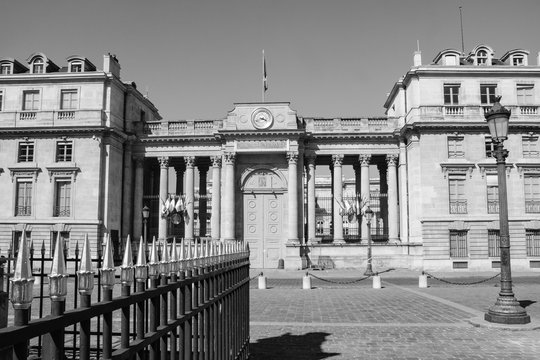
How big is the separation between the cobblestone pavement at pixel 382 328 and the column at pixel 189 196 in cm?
2089

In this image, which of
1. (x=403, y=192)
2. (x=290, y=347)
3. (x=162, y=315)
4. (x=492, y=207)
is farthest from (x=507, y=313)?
(x=403, y=192)

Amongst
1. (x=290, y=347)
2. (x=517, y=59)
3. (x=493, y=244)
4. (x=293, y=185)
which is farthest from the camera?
(x=517, y=59)

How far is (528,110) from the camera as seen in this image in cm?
3812

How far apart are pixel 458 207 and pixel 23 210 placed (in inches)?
1254

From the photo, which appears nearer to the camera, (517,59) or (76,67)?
(517,59)

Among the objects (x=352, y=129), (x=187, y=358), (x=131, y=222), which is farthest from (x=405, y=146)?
(x=187, y=358)

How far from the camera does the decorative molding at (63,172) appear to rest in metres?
39.3

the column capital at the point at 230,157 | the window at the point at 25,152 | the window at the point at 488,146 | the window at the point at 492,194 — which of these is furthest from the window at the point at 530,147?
the window at the point at 25,152

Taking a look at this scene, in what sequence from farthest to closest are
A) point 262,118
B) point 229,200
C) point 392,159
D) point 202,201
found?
point 202,201, point 392,159, point 262,118, point 229,200

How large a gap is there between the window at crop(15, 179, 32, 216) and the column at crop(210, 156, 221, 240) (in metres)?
13.6

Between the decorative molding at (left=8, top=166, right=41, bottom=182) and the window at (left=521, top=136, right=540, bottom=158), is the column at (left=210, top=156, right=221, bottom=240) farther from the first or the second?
the window at (left=521, top=136, right=540, bottom=158)

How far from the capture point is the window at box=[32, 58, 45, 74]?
41438 mm

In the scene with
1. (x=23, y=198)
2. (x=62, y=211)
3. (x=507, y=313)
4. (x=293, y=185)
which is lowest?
(x=507, y=313)

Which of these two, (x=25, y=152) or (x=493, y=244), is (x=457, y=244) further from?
(x=25, y=152)
